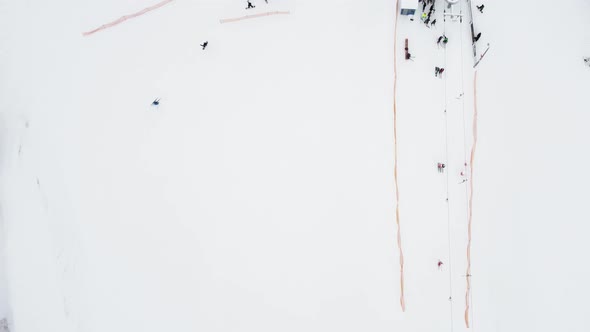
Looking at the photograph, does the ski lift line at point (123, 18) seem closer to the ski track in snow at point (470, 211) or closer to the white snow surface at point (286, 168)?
the white snow surface at point (286, 168)

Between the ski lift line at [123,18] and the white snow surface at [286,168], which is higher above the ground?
the ski lift line at [123,18]

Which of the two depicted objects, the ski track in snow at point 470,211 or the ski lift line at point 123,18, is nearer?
the ski track in snow at point 470,211

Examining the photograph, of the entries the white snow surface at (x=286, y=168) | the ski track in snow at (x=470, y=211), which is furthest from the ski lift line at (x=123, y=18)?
the ski track in snow at (x=470, y=211)

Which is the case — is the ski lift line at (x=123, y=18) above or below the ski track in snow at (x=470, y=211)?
above

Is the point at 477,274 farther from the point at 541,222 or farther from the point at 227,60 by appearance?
the point at 227,60

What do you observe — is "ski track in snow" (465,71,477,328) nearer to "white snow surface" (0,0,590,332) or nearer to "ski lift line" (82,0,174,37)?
"white snow surface" (0,0,590,332)

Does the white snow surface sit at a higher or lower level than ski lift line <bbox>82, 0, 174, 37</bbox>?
lower

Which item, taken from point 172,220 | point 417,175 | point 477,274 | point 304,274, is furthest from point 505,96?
point 172,220

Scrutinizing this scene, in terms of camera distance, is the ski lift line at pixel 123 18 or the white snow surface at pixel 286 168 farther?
the ski lift line at pixel 123 18

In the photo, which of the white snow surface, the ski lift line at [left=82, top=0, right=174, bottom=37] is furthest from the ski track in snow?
the ski lift line at [left=82, top=0, right=174, bottom=37]
